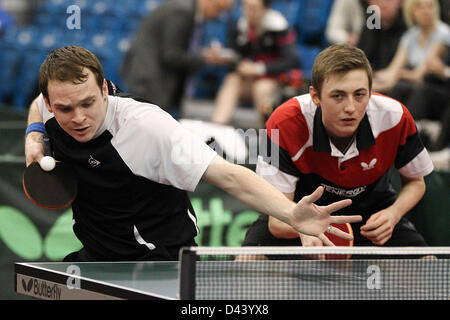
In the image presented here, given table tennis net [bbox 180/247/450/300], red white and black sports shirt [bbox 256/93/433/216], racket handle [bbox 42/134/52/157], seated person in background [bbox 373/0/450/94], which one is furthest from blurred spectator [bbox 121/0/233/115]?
table tennis net [bbox 180/247/450/300]

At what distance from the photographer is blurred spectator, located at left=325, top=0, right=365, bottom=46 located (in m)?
8.33

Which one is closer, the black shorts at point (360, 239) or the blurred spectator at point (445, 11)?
the black shorts at point (360, 239)

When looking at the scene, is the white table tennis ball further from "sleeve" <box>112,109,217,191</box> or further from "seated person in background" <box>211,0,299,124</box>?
"seated person in background" <box>211,0,299,124</box>

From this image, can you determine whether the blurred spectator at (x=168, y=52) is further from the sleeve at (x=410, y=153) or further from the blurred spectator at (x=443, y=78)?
the sleeve at (x=410, y=153)

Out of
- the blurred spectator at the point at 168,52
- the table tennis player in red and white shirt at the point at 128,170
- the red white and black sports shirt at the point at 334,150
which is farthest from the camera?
the blurred spectator at the point at 168,52

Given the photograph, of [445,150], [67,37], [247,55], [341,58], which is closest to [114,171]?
[341,58]

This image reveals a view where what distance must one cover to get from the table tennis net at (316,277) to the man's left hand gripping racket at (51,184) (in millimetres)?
1020

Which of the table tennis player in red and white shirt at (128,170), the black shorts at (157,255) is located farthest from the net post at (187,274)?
the black shorts at (157,255)

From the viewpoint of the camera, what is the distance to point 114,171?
12.9 ft

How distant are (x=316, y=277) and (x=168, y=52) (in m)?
4.40

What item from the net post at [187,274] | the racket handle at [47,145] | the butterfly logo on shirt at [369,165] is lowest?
the net post at [187,274]

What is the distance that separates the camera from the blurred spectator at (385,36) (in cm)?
757

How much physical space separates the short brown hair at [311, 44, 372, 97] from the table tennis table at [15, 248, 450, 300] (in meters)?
0.97

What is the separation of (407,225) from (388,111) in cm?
78
